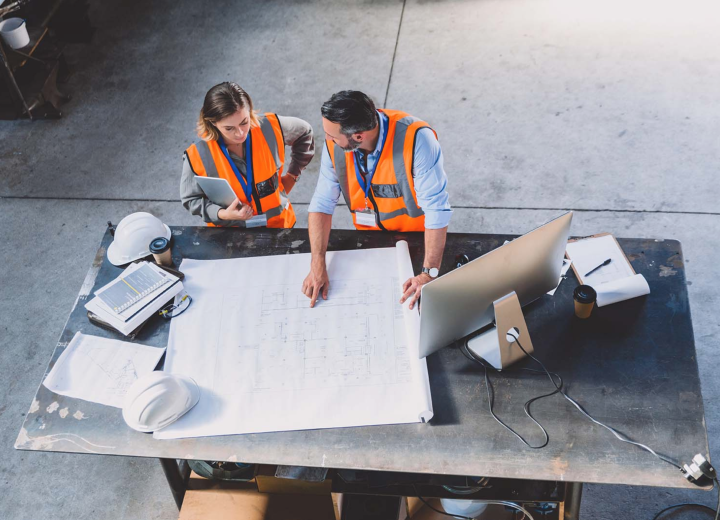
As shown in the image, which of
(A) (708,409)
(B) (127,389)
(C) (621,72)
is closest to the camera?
(B) (127,389)

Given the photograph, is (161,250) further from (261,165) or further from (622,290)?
(622,290)

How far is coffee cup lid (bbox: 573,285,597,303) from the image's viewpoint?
2.21 meters

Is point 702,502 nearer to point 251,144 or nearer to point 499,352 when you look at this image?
point 499,352

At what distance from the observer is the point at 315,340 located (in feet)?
7.49

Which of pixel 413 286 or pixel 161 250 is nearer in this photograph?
pixel 413 286

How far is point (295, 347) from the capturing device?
227cm

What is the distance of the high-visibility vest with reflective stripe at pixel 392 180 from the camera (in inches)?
96.0

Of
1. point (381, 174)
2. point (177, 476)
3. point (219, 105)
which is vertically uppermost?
point (219, 105)

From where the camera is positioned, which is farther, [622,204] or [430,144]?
[622,204]

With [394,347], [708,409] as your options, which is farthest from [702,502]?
[394,347]

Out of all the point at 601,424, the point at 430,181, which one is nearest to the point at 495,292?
the point at 601,424

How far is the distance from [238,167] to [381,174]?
66cm

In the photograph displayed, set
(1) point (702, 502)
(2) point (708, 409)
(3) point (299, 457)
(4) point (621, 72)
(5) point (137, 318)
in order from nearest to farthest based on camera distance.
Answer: (3) point (299, 457)
(5) point (137, 318)
(1) point (702, 502)
(2) point (708, 409)
(4) point (621, 72)

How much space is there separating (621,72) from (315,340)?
11.2ft
